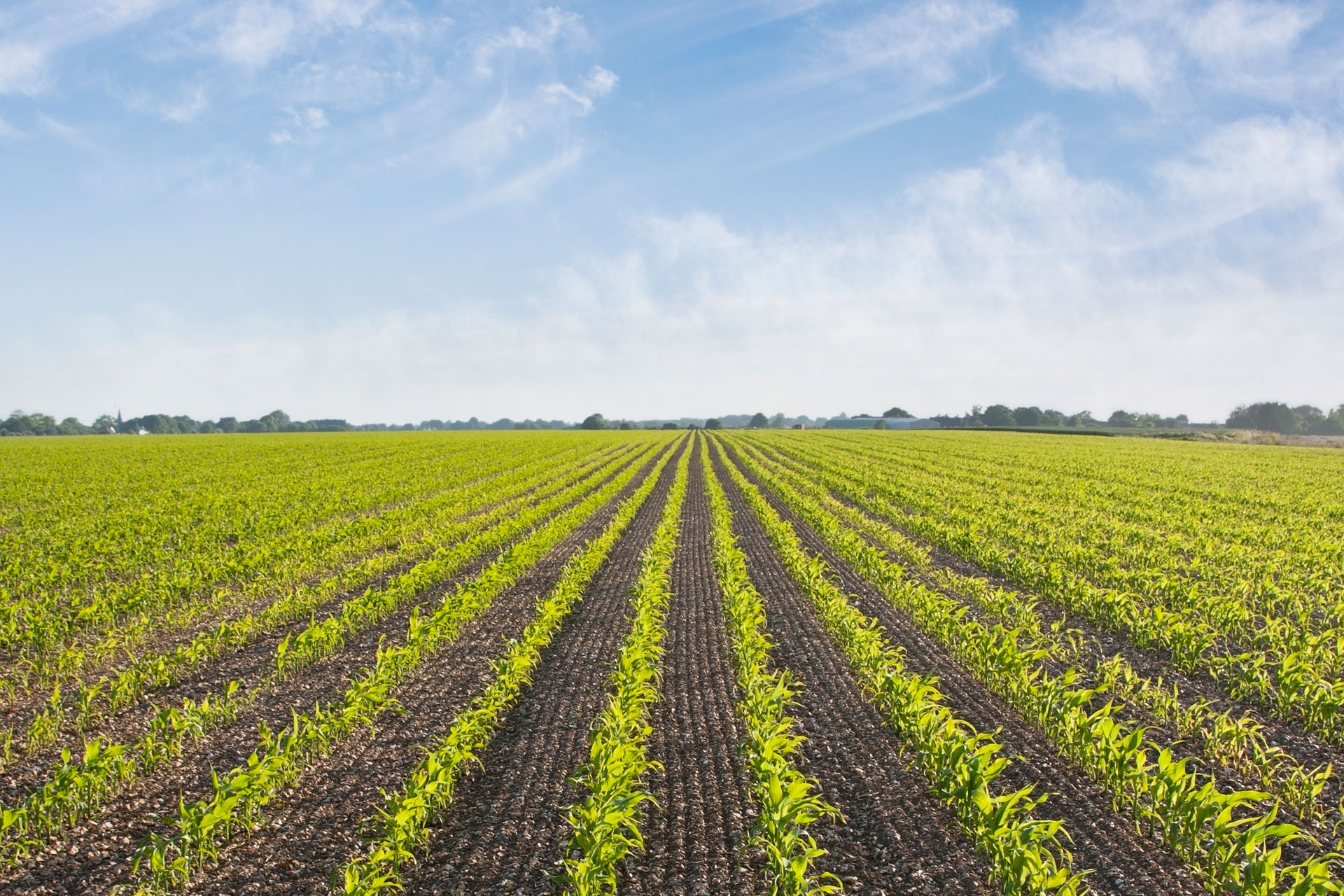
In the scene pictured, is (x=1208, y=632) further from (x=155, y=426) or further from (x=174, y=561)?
(x=155, y=426)

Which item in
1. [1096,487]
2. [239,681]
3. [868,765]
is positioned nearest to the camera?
[868,765]

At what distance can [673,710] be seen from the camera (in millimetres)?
7871

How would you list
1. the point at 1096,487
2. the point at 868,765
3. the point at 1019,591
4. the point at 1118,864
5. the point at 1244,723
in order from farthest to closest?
the point at 1096,487
the point at 1019,591
the point at 1244,723
the point at 868,765
the point at 1118,864

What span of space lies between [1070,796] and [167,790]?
798cm

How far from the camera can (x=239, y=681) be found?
8.46m

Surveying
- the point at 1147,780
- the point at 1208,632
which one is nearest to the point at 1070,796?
the point at 1147,780

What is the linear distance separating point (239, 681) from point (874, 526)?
50.9 ft

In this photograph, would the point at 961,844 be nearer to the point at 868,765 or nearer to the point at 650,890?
the point at 868,765

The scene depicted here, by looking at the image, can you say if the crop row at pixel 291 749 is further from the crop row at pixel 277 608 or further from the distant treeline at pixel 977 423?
the distant treeline at pixel 977 423

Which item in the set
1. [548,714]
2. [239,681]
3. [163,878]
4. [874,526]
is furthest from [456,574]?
[874,526]

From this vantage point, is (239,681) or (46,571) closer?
(239,681)

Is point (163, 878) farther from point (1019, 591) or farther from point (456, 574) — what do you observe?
point (1019, 591)

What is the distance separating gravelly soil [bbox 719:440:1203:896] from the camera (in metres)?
5.00

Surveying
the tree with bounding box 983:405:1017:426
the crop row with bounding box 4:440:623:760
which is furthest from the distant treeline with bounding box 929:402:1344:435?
the crop row with bounding box 4:440:623:760
